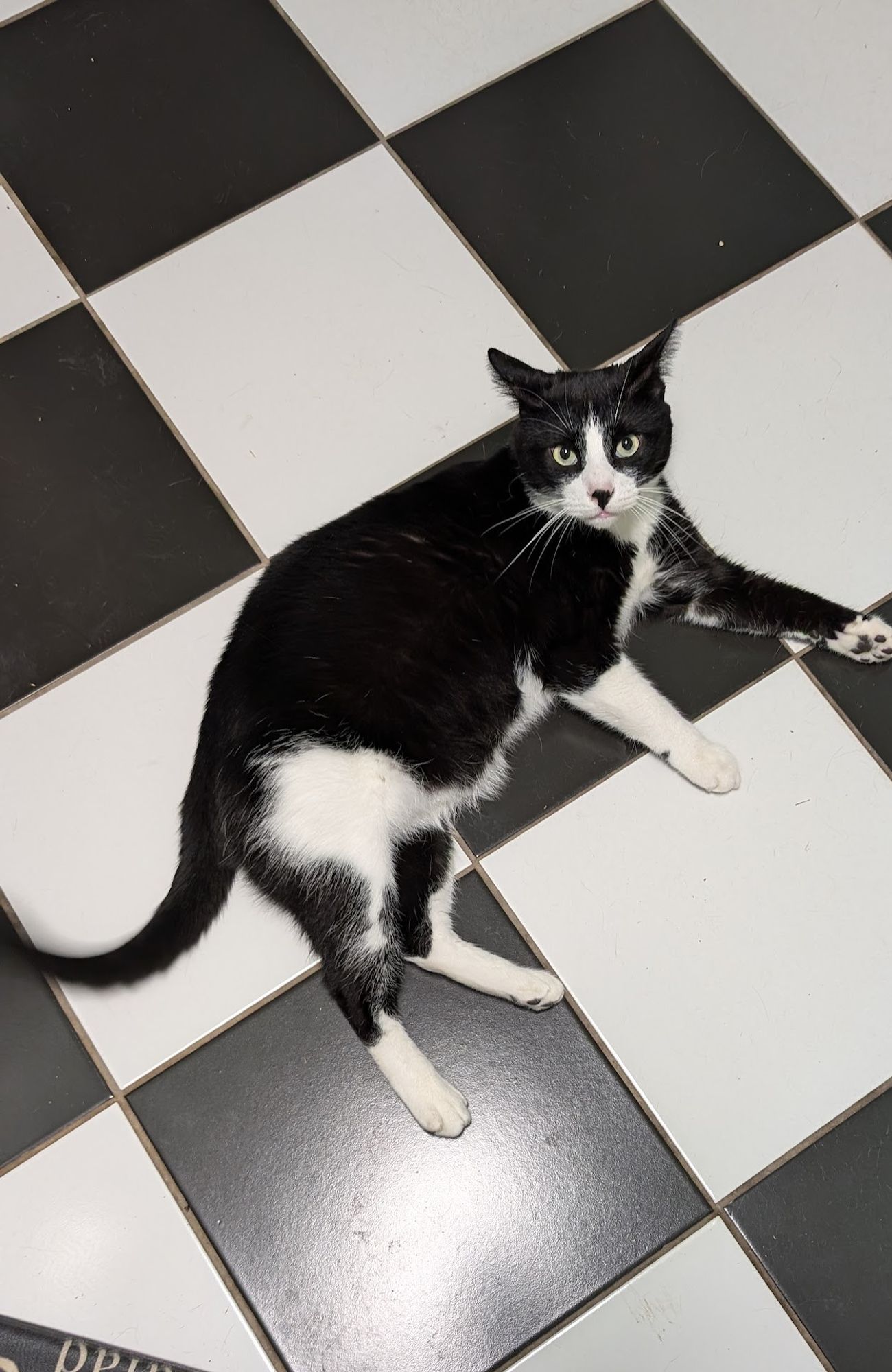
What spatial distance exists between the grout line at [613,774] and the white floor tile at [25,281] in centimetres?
118

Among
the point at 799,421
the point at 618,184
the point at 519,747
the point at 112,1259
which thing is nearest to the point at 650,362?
the point at 799,421

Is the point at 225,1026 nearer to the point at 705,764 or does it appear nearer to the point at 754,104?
the point at 705,764

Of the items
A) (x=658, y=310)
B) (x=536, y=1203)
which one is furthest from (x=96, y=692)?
(x=658, y=310)

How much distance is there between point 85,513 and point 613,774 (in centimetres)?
94

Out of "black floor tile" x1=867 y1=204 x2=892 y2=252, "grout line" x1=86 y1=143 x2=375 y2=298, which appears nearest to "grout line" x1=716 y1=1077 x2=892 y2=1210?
"black floor tile" x1=867 y1=204 x2=892 y2=252

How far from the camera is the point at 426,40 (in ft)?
6.89

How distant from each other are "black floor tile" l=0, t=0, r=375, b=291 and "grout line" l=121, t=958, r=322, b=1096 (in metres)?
1.23

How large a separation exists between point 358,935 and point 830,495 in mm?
1007

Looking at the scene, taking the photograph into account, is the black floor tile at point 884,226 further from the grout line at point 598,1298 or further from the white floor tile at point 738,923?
the grout line at point 598,1298

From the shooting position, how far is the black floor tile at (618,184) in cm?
194

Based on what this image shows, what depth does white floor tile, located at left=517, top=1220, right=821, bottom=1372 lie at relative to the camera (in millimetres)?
1418

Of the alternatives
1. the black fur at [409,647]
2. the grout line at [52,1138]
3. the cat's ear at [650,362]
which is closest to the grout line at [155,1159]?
the grout line at [52,1138]

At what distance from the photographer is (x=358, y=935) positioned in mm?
1459

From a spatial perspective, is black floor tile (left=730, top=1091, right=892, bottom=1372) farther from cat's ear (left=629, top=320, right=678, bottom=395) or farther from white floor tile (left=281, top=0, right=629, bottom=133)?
white floor tile (left=281, top=0, right=629, bottom=133)
